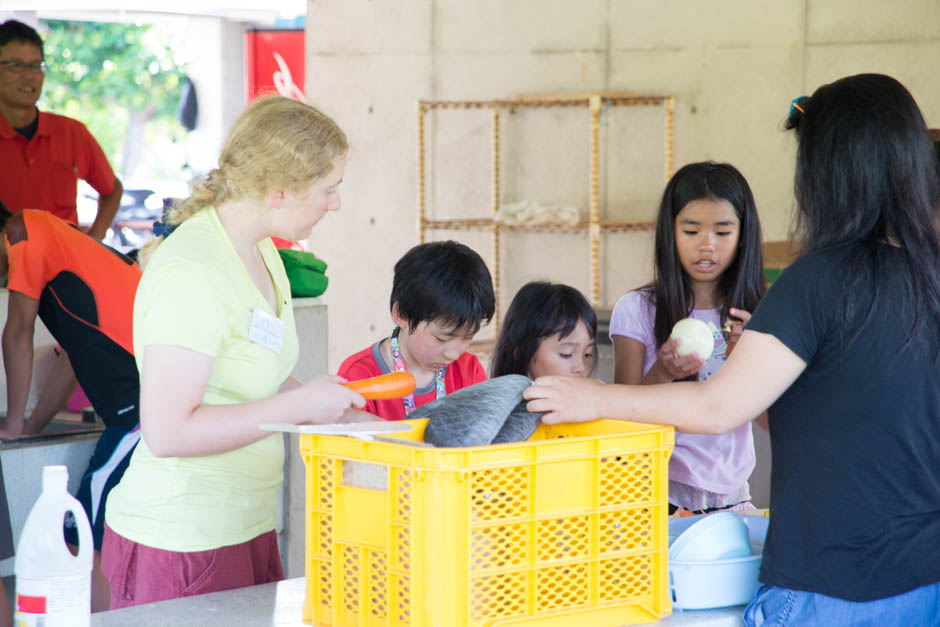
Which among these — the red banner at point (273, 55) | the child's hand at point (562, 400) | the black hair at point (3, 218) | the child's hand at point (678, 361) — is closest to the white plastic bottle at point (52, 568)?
the child's hand at point (562, 400)

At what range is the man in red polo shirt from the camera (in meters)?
3.97

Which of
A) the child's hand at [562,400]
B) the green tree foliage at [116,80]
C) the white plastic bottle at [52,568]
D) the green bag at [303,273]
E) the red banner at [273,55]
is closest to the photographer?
the white plastic bottle at [52,568]

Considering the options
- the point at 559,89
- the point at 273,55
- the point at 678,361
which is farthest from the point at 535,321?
the point at 273,55

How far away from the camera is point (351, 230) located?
233 inches

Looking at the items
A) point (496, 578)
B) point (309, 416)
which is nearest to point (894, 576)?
point (496, 578)

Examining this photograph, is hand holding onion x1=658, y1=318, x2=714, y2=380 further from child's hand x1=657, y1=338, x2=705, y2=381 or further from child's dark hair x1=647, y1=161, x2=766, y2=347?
child's dark hair x1=647, y1=161, x2=766, y2=347

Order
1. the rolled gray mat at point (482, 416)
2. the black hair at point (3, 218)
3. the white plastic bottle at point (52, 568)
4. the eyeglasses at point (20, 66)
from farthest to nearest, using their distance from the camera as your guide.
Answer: the eyeglasses at point (20, 66) → the black hair at point (3, 218) → the rolled gray mat at point (482, 416) → the white plastic bottle at point (52, 568)

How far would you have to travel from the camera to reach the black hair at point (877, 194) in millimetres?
1385

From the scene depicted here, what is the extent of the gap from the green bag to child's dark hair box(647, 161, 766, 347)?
54.1 inches

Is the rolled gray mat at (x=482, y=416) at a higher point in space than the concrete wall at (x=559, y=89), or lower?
lower

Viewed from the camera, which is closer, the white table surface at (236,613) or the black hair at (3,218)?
the white table surface at (236,613)

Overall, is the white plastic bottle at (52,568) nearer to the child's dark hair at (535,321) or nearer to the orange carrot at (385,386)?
the orange carrot at (385,386)

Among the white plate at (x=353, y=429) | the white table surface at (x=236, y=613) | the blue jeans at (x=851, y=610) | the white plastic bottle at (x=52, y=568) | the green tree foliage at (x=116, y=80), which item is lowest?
the white table surface at (x=236, y=613)

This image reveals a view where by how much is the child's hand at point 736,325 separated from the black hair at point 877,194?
643 millimetres
